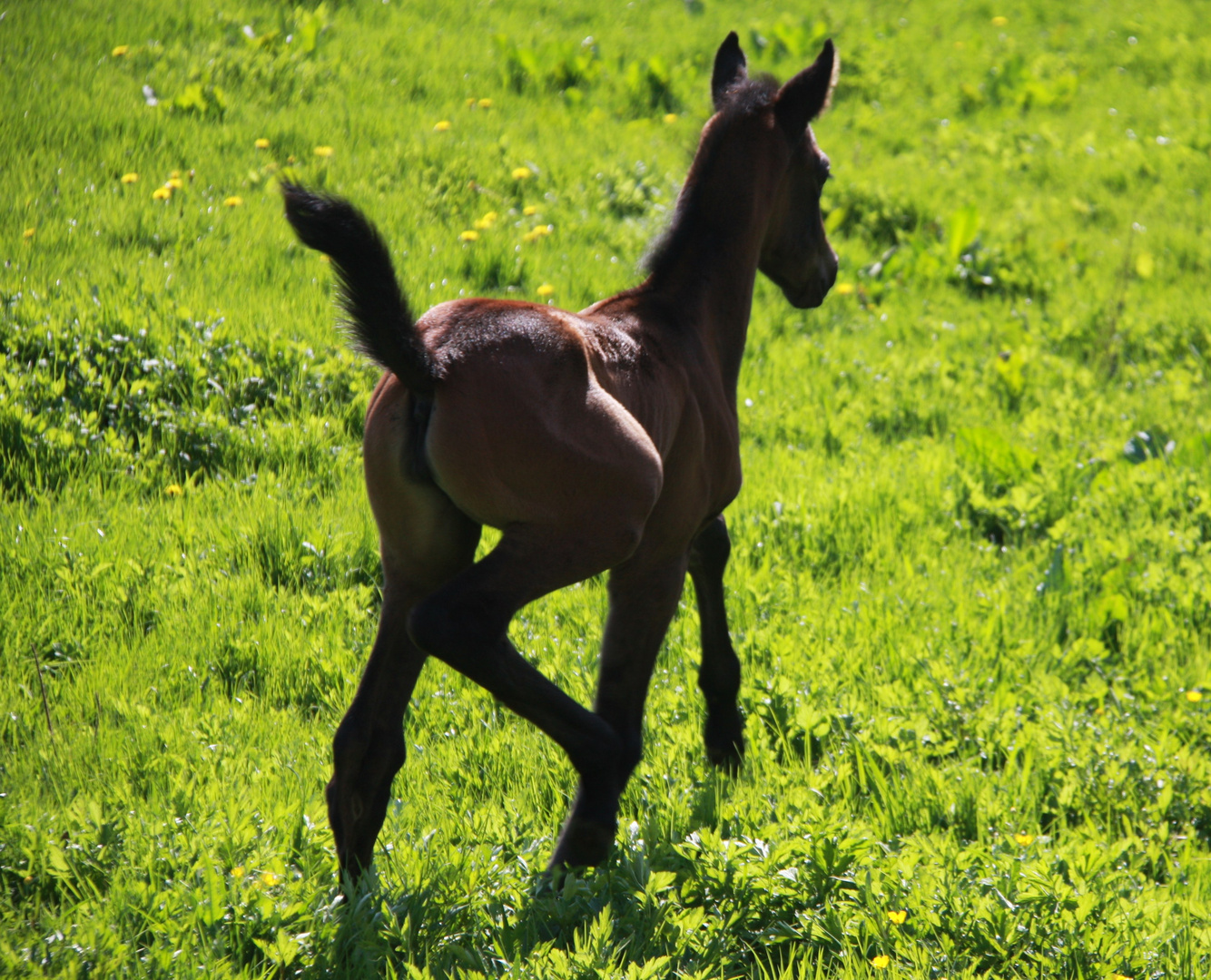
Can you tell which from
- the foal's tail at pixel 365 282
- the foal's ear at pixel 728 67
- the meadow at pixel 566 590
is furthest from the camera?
the foal's ear at pixel 728 67

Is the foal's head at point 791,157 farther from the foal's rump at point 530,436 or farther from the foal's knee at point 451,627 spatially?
the foal's knee at point 451,627

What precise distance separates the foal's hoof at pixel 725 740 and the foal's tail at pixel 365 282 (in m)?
1.80

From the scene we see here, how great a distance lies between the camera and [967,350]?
6.99 metres

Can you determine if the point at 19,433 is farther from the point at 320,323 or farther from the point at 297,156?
the point at 297,156

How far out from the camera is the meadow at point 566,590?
276cm

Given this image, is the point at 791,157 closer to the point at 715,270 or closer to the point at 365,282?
the point at 715,270

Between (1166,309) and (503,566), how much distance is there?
7.09 meters

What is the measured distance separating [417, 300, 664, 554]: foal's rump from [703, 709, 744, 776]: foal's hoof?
128cm

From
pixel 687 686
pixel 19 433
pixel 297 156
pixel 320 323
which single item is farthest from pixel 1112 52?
pixel 19 433

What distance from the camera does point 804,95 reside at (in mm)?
3611

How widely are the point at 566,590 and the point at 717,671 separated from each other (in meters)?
1.00

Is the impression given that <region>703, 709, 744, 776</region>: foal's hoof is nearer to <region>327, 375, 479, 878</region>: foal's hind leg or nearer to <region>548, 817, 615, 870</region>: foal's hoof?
<region>548, 817, 615, 870</region>: foal's hoof

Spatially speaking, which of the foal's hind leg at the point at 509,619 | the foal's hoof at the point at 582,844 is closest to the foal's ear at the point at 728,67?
the foal's hind leg at the point at 509,619

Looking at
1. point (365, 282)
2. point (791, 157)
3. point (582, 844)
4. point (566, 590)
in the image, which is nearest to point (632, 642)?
point (582, 844)
